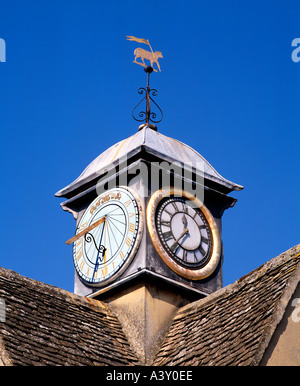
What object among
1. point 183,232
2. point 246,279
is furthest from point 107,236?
point 246,279

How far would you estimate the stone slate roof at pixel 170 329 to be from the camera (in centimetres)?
1332

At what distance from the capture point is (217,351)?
13859 mm

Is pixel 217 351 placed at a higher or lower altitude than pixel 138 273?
lower

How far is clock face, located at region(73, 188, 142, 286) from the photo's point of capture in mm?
17281

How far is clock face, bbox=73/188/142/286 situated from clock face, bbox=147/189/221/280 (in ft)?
1.26

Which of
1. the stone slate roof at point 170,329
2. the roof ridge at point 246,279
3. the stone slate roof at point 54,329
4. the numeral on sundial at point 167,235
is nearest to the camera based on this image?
the stone slate roof at point 170,329

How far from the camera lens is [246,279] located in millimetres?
15492

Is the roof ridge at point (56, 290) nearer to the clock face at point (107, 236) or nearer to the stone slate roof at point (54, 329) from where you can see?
the stone slate roof at point (54, 329)

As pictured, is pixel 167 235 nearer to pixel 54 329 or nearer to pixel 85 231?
pixel 85 231

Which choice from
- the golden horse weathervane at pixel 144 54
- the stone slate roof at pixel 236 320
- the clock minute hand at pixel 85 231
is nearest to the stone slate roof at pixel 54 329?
the stone slate roof at pixel 236 320
